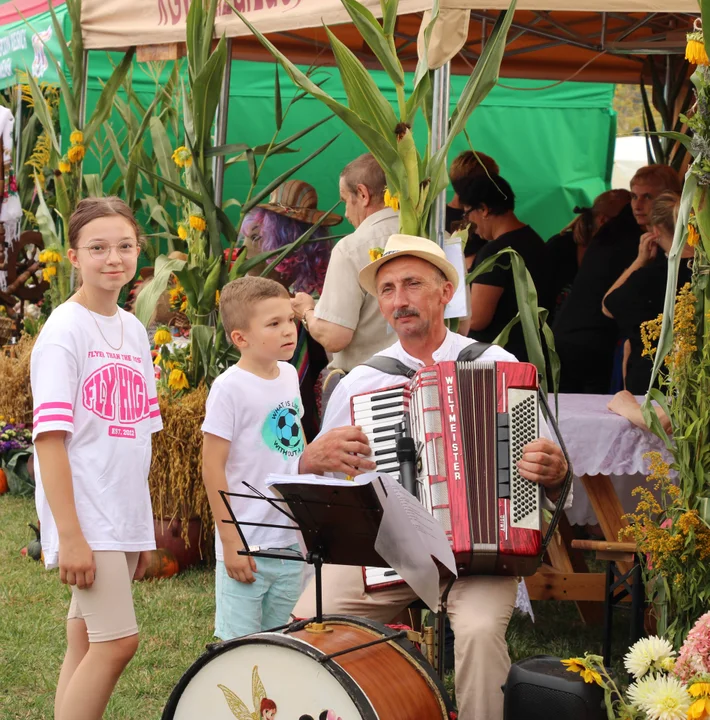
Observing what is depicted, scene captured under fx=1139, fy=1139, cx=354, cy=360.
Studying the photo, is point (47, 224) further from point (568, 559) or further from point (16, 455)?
point (568, 559)

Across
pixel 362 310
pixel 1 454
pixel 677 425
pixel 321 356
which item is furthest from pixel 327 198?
pixel 677 425

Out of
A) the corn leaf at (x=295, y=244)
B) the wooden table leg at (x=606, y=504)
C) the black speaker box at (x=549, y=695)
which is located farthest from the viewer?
the corn leaf at (x=295, y=244)

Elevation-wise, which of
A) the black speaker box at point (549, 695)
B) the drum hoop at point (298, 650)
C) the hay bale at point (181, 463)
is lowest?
the black speaker box at point (549, 695)

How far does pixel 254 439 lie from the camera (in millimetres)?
3635

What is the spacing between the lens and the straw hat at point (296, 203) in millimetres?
6164

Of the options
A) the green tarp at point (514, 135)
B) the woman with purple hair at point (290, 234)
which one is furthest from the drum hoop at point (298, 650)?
the green tarp at point (514, 135)

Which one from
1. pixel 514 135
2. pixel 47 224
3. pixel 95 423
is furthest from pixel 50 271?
pixel 514 135

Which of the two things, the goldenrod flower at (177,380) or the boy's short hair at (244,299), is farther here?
the goldenrod flower at (177,380)

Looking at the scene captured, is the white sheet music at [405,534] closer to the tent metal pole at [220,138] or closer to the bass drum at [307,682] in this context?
the bass drum at [307,682]

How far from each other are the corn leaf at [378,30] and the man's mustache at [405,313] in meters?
0.88

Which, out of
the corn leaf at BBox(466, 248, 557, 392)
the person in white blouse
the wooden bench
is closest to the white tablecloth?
the wooden bench

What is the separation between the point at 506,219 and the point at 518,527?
313 centimetres

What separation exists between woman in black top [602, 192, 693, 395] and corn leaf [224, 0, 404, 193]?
5.41ft

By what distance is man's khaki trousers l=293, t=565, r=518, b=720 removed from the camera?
124 inches
